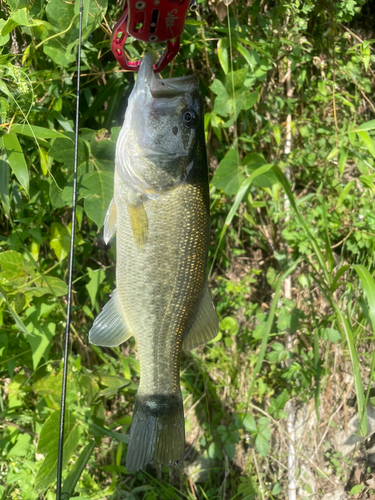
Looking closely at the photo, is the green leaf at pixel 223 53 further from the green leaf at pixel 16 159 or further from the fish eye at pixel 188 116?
the green leaf at pixel 16 159

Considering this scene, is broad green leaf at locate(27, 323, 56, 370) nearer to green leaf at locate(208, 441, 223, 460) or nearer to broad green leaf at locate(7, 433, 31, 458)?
broad green leaf at locate(7, 433, 31, 458)

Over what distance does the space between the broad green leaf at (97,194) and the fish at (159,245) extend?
367mm

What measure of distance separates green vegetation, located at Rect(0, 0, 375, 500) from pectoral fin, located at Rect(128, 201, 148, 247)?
0.52 m

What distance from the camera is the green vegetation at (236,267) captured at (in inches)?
85.1

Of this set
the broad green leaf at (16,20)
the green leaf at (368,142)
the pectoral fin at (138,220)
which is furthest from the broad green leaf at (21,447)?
the green leaf at (368,142)

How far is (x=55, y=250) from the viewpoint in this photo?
91.7 inches

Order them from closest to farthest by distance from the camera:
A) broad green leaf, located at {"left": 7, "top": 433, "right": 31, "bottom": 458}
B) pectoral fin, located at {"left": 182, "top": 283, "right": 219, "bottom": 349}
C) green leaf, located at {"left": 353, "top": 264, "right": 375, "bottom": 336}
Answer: pectoral fin, located at {"left": 182, "top": 283, "right": 219, "bottom": 349}
green leaf, located at {"left": 353, "top": 264, "right": 375, "bottom": 336}
broad green leaf, located at {"left": 7, "top": 433, "right": 31, "bottom": 458}

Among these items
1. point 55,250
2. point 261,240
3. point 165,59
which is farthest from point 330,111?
point 55,250

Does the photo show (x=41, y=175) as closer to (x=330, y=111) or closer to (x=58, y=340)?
(x=58, y=340)

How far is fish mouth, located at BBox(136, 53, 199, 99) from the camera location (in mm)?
1319

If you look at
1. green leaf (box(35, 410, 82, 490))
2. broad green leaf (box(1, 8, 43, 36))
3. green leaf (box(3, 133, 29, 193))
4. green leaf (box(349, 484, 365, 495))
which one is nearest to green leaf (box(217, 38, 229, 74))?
broad green leaf (box(1, 8, 43, 36))

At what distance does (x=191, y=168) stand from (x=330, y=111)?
1.89 m

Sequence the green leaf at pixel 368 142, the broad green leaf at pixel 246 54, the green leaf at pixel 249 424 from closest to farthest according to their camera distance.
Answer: the broad green leaf at pixel 246 54 → the green leaf at pixel 368 142 → the green leaf at pixel 249 424

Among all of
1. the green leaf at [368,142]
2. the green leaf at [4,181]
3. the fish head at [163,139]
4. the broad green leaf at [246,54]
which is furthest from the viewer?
the green leaf at [368,142]
